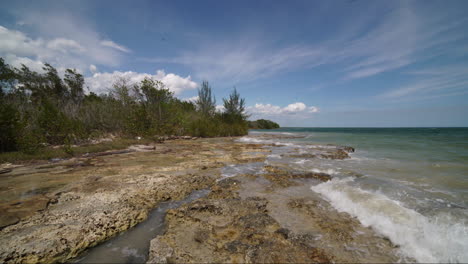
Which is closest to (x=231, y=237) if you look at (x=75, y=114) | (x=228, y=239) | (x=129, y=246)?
(x=228, y=239)

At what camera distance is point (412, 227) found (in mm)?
2521

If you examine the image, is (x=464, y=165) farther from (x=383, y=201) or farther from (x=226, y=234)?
(x=226, y=234)

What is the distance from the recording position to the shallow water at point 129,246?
1.98 metres

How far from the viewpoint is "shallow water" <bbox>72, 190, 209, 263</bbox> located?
1.98 m

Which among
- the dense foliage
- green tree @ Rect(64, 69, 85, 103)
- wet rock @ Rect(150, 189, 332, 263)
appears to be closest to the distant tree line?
green tree @ Rect(64, 69, 85, 103)

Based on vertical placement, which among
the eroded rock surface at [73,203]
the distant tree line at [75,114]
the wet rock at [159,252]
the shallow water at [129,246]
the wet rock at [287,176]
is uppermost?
the distant tree line at [75,114]

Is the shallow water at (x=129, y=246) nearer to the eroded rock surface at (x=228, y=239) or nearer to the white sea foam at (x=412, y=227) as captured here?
the eroded rock surface at (x=228, y=239)

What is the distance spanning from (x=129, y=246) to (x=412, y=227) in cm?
396

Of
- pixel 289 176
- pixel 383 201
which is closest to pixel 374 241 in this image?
pixel 383 201

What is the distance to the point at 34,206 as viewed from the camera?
307cm

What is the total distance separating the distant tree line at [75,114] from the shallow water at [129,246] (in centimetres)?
888

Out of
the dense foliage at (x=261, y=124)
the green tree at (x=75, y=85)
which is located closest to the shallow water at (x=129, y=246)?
the green tree at (x=75, y=85)

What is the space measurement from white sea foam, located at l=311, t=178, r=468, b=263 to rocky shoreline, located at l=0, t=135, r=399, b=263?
211 mm

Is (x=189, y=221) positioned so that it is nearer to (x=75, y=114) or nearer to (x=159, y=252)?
(x=159, y=252)
